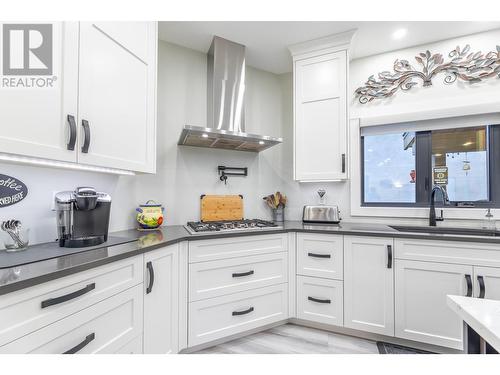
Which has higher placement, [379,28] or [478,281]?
[379,28]

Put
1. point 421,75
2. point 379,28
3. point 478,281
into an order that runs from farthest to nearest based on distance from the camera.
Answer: point 421,75
point 379,28
point 478,281

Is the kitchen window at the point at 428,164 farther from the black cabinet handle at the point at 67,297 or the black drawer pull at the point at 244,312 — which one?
the black cabinet handle at the point at 67,297

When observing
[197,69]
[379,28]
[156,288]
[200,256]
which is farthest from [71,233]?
[379,28]

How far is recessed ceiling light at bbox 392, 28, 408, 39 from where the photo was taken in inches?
88.7

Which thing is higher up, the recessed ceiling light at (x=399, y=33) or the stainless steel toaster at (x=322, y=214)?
the recessed ceiling light at (x=399, y=33)

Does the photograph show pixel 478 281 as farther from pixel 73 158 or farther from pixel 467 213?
pixel 73 158

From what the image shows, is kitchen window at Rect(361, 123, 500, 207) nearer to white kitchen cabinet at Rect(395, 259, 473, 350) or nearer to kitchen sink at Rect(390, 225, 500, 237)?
kitchen sink at Rect(390, 225, 500, 237)

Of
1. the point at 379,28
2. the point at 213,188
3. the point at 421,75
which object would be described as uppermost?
the point at 379,28

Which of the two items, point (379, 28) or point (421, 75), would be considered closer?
point (379, 28)

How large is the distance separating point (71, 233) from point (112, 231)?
613 millimetres

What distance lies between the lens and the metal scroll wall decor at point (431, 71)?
2219 mm

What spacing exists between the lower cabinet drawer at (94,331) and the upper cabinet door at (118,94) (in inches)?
28.7

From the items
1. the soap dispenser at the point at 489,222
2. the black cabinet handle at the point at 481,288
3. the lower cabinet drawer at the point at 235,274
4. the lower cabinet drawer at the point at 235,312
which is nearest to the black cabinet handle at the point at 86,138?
the lower cabinet drawer at the point at 235,274

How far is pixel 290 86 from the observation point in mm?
2982
